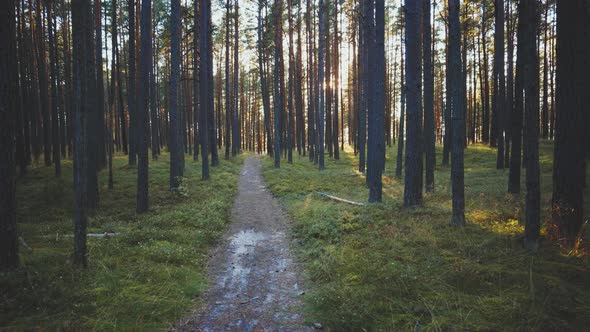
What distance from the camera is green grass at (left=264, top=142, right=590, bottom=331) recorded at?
427 cm

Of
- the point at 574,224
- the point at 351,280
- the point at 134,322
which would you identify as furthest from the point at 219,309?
the point at 574,224

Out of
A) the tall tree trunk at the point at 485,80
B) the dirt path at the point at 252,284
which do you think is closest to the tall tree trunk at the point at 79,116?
the dirt path at the point at 252,284

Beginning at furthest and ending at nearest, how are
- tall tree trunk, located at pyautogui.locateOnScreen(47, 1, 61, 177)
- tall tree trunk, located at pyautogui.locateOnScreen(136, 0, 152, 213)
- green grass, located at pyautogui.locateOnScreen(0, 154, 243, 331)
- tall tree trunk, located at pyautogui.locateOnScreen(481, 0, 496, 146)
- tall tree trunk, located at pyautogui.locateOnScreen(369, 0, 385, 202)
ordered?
tall tree trunk, located at pyautogui.locateOnScreen(481, 0, 496, 146) < tall tree trunk, located at pyautogui.locateOnScreen(47, 1, 61, 177) < tall tree trunk, located at pyautogui.locateOnScreen(369, 0, 385, 202) < tall tree trunk, located at pyautogui.locateOnScreen(136, 0, 152, 213) < green grass, located at pyautogui.locateOnScreen(0, 154, 243, 331)

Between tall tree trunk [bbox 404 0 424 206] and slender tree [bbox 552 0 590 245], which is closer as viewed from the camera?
slender tree [bbox 552 0 590 245]

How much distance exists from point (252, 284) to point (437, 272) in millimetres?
3490

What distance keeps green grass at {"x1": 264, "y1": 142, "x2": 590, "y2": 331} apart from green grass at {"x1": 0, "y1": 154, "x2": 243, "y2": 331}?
2475 millimetres

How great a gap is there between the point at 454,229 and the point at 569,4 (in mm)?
5215

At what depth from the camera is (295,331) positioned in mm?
4566

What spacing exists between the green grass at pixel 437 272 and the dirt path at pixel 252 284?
0.41 m

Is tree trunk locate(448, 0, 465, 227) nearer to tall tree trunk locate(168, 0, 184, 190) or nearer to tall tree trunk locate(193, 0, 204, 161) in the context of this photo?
tall tree trunk locate(168, 0, 184, 190)

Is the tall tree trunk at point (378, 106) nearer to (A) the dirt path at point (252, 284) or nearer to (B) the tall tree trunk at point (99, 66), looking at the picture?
(A) the dirt path at point (252, 284)

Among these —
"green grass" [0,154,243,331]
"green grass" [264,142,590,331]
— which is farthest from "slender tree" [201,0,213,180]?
"green grass" [264,142,590,331]

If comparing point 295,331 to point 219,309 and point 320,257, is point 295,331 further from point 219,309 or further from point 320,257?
point 320,257

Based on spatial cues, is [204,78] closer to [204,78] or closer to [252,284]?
[204,78]
